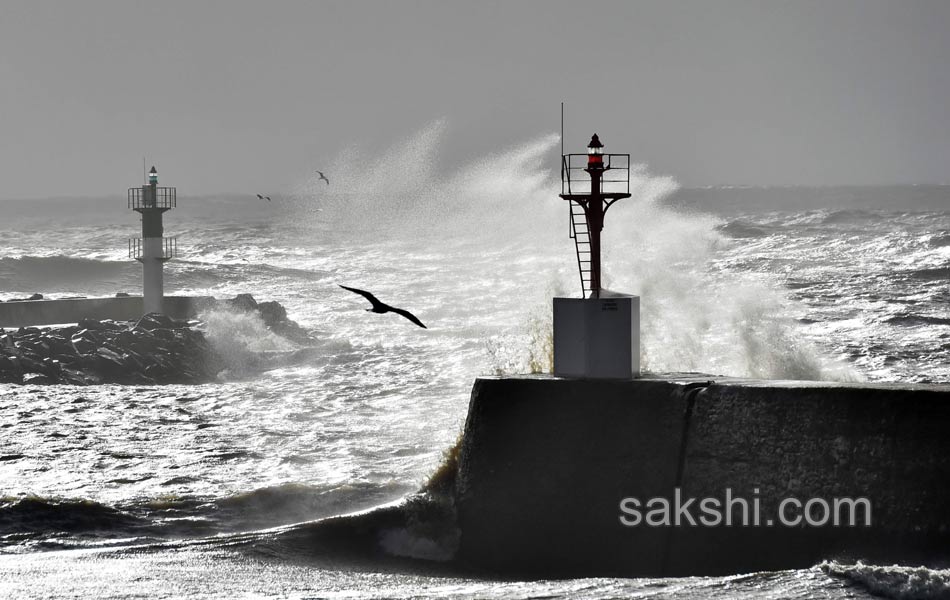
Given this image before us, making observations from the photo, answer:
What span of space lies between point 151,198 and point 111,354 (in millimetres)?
3178

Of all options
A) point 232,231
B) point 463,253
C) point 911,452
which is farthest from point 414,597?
point 232,231

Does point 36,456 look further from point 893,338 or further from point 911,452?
point 893,338

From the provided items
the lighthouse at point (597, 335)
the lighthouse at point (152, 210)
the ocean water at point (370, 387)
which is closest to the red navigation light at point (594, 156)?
the lighthouse at point (597, 335)

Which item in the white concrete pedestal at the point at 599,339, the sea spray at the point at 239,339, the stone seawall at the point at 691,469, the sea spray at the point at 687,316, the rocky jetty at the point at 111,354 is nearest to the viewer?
the stone seawall at the point at 691,469

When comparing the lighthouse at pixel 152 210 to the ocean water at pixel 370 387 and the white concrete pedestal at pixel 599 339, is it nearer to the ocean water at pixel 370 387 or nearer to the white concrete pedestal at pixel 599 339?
the ocean water at pixel 370 387

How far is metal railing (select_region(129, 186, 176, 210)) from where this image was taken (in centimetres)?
1939

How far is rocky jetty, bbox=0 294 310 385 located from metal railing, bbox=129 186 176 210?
183 centimetres

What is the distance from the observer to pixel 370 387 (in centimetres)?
1574

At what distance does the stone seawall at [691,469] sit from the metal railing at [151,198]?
40.9 feet

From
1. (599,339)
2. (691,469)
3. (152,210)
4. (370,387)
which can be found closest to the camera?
(691,469)

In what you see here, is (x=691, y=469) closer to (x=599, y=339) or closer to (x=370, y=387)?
(x=599, y=339)

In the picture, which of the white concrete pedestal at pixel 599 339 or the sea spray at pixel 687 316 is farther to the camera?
the sea spray at pixel 687 316

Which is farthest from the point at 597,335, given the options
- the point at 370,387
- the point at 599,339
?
the point at 370,387

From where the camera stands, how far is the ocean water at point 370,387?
729cm
